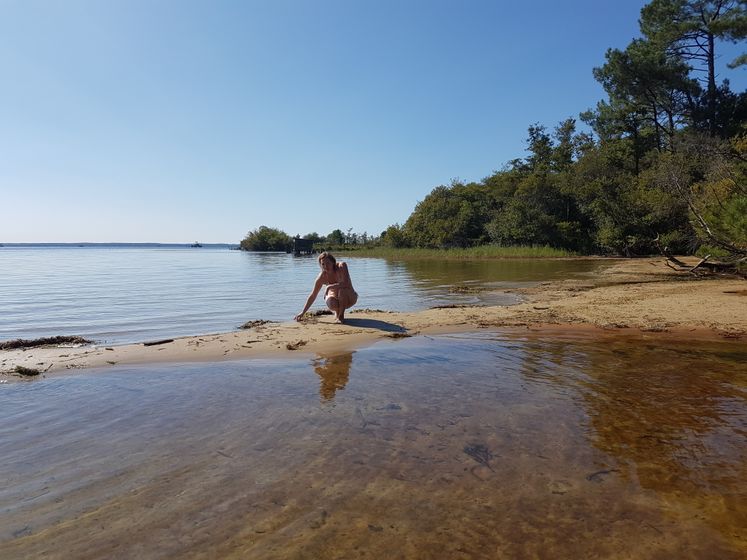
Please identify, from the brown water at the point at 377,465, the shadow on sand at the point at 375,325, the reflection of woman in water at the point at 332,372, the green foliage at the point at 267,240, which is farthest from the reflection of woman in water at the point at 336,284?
the green foliage at the point at 267,240

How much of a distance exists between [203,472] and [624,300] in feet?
37.1

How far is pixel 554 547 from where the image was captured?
233cm

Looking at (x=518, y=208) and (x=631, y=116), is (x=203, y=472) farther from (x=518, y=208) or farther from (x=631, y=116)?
(x=631, y=116)

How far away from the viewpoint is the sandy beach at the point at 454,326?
20.9 feet

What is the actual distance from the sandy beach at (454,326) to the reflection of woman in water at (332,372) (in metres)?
0.50

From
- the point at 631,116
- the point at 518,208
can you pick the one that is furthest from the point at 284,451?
the point at 631,116

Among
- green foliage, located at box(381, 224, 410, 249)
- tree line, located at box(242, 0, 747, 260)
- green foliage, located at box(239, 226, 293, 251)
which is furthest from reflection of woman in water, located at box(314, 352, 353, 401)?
green foliage, located at box(239, 226, 293, 251)

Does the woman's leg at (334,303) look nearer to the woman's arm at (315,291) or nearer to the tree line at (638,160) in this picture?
the woman's arm at (315,291)

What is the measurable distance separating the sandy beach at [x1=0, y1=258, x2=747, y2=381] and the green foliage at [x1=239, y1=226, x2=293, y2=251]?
7715 centimetres

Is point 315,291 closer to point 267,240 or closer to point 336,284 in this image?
point 336,284

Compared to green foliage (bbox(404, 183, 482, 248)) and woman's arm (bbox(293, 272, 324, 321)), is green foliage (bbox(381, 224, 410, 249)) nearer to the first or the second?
green foliage (bbox(404, 183, 482, 248))

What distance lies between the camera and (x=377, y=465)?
125 inches

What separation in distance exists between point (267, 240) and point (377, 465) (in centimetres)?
8769

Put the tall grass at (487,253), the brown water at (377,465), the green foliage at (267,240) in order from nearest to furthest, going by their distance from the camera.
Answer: the brown water at (377,465) → the tall grass at (487,253) → the green foliage at (267,240)
